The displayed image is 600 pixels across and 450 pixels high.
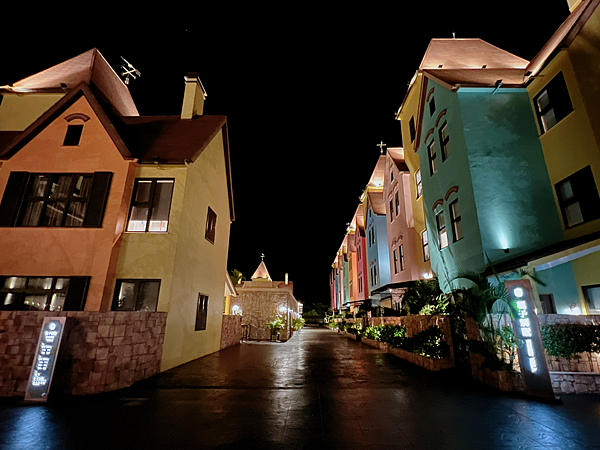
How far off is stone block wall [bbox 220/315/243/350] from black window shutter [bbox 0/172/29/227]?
10087 millimetres

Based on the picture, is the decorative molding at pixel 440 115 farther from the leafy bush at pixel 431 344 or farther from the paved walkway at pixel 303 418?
the paved walkway at pixel 303 418

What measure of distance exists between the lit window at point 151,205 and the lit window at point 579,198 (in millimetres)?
14597

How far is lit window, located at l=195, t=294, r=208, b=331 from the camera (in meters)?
12.2

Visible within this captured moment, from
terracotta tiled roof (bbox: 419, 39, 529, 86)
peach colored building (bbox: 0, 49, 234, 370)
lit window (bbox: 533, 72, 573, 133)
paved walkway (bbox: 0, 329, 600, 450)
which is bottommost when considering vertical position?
paved walkway (bbox: 0, 329, 600, 450)

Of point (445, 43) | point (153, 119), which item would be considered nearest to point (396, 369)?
point (153, 119)

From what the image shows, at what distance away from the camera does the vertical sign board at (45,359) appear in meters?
6.06

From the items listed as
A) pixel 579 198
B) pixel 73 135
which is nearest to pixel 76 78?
pixel 73 135

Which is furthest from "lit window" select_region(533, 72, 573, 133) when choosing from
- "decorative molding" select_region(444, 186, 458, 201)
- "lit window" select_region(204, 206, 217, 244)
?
"lit window" select_region(204, 206, 217, 244)

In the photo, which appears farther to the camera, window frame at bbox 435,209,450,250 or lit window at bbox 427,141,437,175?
lit window at bbox 427,141,437,175

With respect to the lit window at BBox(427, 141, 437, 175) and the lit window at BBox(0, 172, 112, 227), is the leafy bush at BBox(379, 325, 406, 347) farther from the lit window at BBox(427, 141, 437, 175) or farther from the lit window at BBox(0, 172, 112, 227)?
the lit window at BBox(0, 172, 112, 227)

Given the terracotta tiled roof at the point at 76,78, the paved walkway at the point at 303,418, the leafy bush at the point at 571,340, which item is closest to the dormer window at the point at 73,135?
the terracotta tiled roof at the point at 76,78

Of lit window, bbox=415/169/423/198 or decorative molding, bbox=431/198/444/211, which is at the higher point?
lit window, bbox=415/169/423/198

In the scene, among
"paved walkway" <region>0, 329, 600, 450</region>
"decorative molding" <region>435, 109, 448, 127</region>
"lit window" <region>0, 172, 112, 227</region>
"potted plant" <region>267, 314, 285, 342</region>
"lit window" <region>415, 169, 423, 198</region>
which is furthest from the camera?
"potted plant" <region>267, 314, 285, 342</region>

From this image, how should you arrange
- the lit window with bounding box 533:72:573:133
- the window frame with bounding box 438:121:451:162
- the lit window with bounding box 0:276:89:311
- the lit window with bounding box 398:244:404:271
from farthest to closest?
the lit window with bounding box 398:244:404:271
the window frame with bounding box 438:121:451:162
the lit window with bounding box 533:72:573:133
the lit window with bounding box 0:276:89:311
